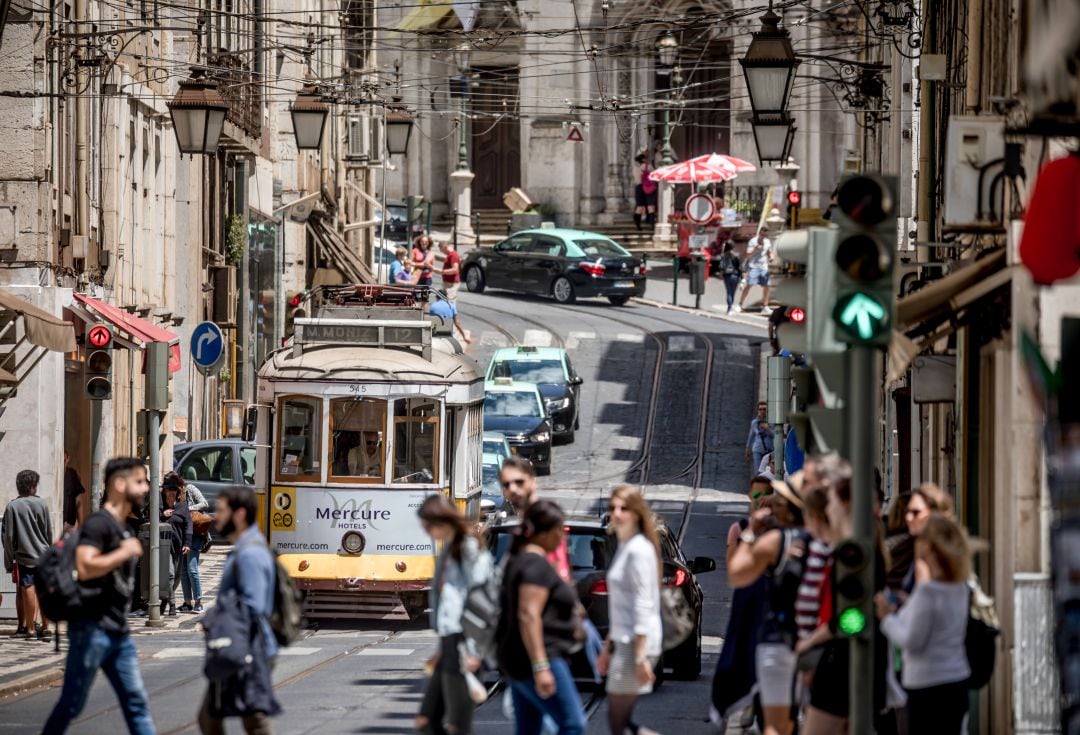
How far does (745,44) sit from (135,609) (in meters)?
43.5

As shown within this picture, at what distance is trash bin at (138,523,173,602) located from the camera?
25.3 meters

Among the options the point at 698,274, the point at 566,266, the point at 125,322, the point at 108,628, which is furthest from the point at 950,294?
the point at 566,266

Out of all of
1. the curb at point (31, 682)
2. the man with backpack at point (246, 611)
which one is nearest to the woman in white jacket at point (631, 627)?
the man with backpack at point (246, 611)

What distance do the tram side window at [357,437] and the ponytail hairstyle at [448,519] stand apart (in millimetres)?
12907

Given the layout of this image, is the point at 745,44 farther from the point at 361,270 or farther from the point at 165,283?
the point at 165,283

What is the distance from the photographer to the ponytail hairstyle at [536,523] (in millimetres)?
12250

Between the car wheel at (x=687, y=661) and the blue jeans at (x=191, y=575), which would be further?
the blue jeans at (x=191, y=575)

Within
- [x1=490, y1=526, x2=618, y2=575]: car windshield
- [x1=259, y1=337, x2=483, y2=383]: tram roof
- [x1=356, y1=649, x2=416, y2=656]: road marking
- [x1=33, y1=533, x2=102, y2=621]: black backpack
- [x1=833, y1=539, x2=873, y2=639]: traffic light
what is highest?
[x1=259, y1=337, x2=483, y2=383]: tram roof

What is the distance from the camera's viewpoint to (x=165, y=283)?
124 ft

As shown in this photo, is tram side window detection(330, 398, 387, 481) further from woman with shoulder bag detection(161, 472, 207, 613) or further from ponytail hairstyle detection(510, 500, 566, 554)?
ponytail hairstyle detection(510, 500, 566, 554)

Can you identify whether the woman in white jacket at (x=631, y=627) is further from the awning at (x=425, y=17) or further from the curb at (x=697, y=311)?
the awning at (x=425, y=17)

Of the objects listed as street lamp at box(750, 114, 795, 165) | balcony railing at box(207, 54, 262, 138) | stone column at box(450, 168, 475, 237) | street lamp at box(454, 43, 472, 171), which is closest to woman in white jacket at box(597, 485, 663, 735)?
street lamp at box(750, 114, 795, 165)

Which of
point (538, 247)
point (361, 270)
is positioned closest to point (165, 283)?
point (361, 270)

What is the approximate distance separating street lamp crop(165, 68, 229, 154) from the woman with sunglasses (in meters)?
14.4
